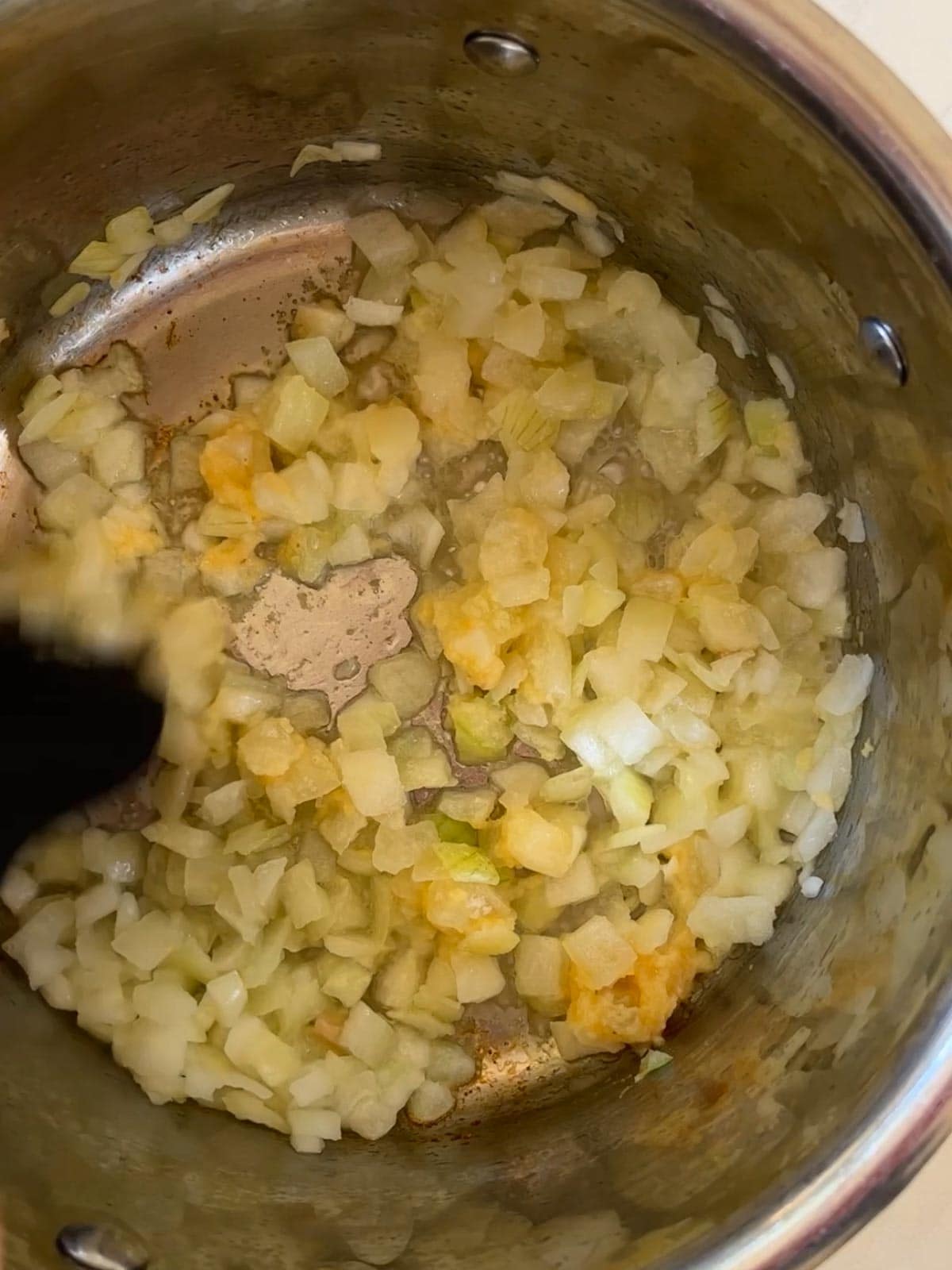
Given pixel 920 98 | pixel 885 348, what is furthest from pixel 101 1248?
pixel 920 98

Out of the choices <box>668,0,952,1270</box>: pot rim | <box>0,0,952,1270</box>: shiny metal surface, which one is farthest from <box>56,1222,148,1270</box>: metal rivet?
<box>668,0,952,1270</box>: pot rim

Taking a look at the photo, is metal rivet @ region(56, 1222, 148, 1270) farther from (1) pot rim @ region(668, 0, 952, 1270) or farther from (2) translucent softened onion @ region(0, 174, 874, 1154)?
(1) pot rim @ region(668, 0, 952, 1270)

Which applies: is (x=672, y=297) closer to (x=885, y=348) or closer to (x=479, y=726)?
(x=885, y=348)

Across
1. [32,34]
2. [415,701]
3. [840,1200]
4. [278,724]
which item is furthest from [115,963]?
[32,34]

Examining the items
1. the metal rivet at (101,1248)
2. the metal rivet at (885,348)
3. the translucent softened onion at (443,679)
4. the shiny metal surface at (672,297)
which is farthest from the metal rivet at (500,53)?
the metal rivet at (101,1248)

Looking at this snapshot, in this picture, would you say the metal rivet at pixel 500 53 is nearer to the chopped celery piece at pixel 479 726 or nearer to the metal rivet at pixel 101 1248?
the chopped celery piece at pixel 479 726

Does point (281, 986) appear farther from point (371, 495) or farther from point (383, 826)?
point (371, 495)
